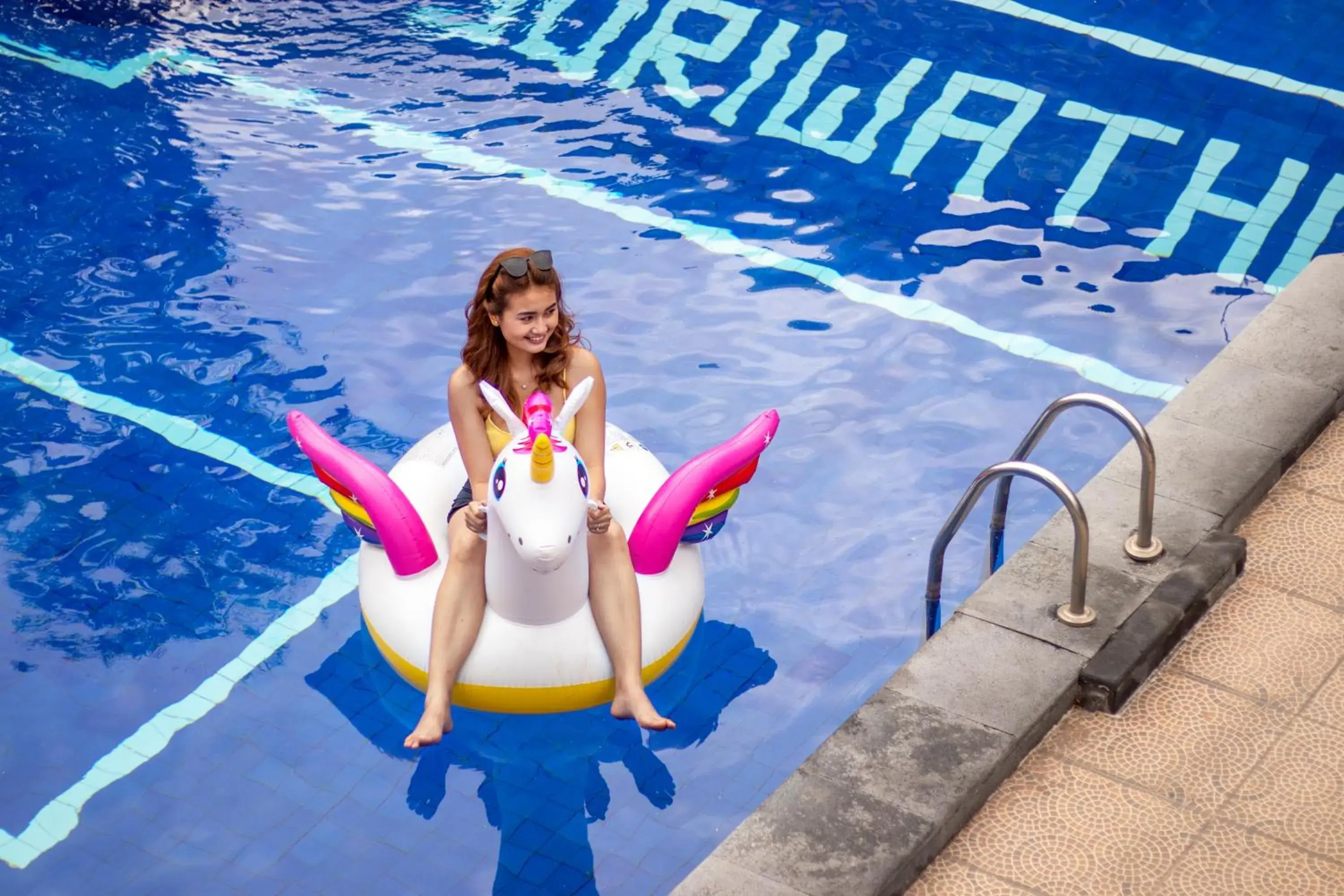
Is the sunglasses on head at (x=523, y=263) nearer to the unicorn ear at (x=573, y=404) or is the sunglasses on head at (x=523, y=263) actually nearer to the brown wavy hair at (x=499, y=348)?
A: the brown wavy hair at (x=499, y=348)

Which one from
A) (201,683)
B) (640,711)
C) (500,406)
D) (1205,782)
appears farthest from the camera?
(201,683)

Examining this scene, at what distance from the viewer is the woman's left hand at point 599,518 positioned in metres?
4.72

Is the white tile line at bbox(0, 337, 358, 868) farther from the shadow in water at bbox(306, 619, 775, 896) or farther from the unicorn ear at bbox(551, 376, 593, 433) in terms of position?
the unicorn ear at bbox(551, 376, 593, 433)

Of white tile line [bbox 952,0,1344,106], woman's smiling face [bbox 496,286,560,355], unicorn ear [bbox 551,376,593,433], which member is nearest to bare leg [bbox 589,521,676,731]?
unicorn ear [bbox 551,376,593,433]

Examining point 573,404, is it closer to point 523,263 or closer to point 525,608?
point 523,263

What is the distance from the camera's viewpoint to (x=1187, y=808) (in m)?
3.98

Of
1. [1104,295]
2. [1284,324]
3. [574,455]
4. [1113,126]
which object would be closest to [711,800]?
[574,455]

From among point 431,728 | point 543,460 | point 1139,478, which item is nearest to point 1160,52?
point 1139,478

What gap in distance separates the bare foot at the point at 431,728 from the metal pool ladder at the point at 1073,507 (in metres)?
1.45

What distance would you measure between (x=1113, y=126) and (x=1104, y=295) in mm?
1517

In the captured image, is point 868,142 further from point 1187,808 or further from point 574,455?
point 1187,808

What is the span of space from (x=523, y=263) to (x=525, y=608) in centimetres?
103

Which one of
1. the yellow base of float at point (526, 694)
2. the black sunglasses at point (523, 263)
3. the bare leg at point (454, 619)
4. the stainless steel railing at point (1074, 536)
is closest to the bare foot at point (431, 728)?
the bare leg at point (454, 619)

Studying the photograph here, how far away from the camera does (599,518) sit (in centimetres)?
476
